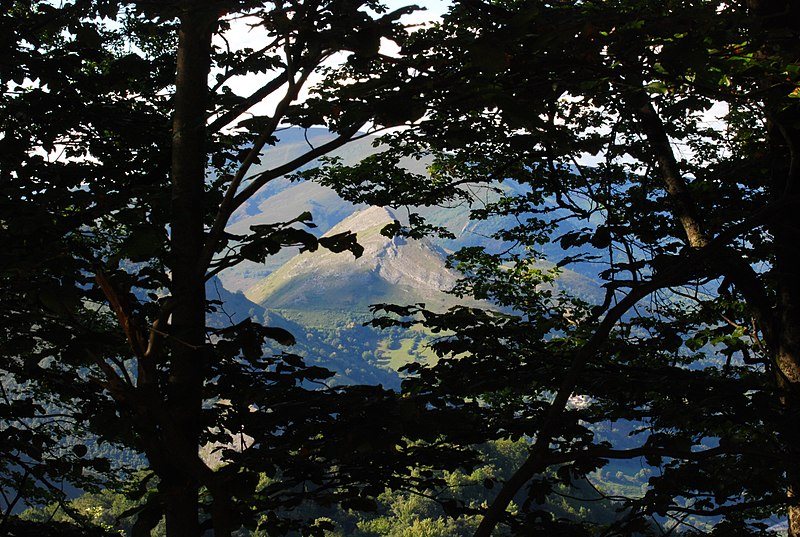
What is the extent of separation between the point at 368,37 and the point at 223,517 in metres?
2.05

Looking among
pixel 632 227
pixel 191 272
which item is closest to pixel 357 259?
pixel 191 272

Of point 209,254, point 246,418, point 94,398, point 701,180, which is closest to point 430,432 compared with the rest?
point 246,418

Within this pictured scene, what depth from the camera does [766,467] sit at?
14.1 feet

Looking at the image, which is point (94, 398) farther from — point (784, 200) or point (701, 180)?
point (701, 180)

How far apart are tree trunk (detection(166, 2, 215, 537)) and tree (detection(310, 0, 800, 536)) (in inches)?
52.8

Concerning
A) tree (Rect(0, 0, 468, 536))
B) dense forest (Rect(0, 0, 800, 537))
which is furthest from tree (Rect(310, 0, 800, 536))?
tree (Rect(0, 0, 468, 536))

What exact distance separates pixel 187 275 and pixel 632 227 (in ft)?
14.9

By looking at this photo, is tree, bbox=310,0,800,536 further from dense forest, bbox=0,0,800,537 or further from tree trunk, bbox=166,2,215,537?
tree trunk, bbox=166,2,215,537

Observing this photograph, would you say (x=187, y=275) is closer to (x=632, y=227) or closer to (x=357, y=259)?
(x=357, y=259)

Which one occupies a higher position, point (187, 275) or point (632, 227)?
point (632, 227)

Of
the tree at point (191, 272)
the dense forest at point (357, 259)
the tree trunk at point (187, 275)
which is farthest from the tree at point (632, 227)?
the tree trunk at point (187, 275)

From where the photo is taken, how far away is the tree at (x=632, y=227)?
2938mm

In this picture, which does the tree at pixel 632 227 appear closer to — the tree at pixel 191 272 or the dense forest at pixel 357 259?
the dense forest at pixel 357 259

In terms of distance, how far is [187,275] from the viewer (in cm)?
399
